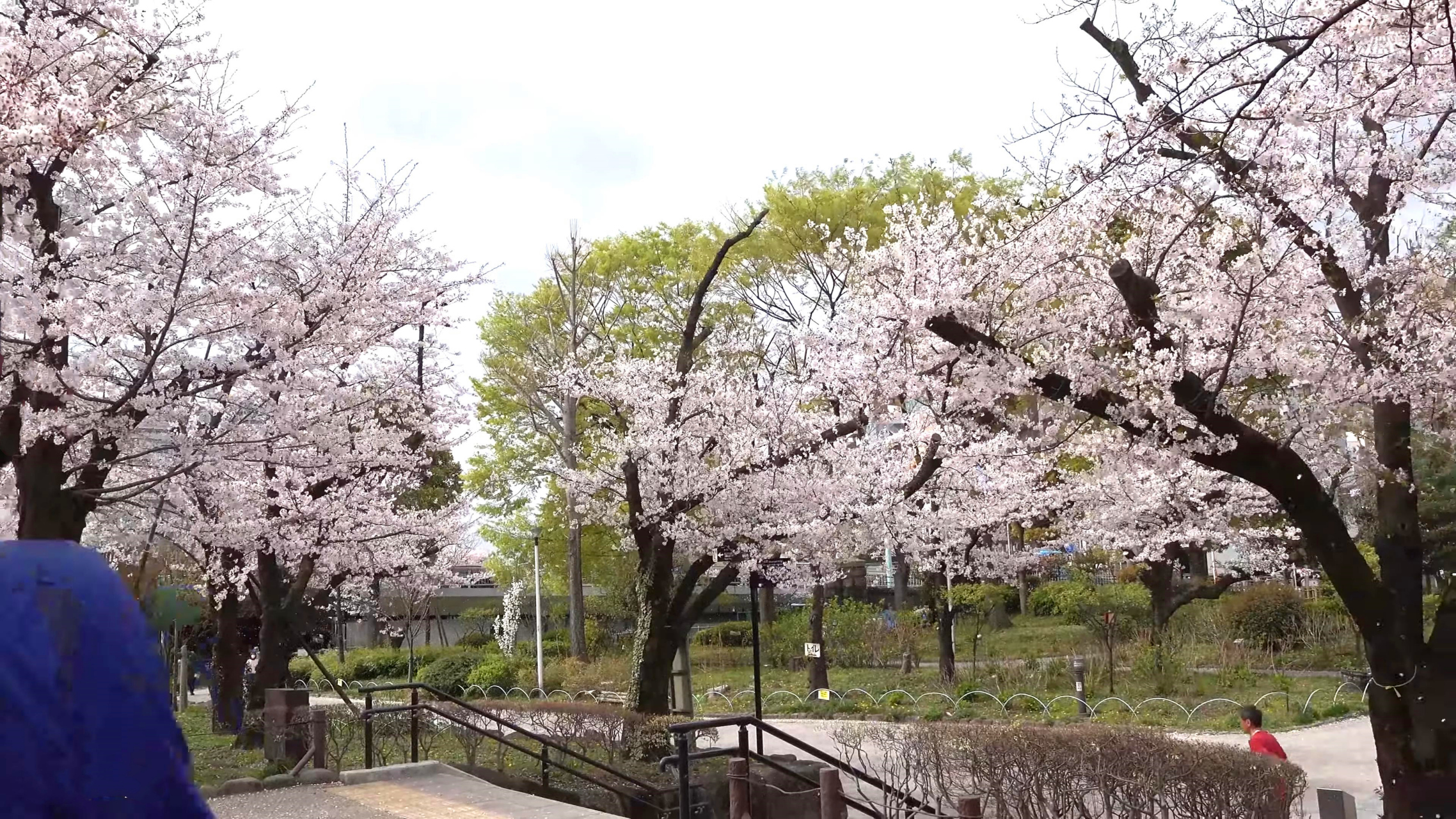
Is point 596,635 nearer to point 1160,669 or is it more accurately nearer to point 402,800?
point 1160,669

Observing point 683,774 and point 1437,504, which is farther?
point 1437,504

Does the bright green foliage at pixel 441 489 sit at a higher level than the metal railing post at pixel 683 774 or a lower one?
higher

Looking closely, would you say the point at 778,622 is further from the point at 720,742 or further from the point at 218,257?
the point at 218,257

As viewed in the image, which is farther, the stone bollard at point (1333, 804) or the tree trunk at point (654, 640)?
the tree trunk at point (654, 640)

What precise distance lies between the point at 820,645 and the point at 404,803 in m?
11.9

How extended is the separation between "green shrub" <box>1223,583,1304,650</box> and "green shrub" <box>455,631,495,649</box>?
22126 mm

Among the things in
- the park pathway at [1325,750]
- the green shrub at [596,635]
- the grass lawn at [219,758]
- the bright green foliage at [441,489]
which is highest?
the bright green foliage at [441,489]

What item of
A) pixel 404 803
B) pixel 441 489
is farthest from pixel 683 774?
pixel 441 489

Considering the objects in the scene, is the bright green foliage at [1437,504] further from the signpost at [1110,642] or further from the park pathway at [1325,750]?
the signpost at [1110,642]

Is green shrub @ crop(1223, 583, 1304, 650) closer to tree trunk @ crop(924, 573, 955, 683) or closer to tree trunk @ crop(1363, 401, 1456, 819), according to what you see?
tree trunk @ crop(924, 573, 955, 683)

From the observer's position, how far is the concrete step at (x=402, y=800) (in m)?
9.72

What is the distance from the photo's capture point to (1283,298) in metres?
10.4

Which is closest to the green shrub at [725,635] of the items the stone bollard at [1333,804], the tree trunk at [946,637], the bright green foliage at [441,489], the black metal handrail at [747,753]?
the bright green foliage at [441,489]

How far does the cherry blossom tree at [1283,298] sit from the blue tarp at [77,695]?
628 centimetres
